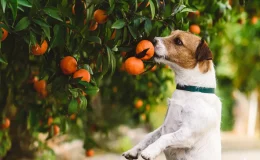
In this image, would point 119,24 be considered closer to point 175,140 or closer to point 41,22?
point 41,22

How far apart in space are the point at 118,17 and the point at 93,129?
3.19 m

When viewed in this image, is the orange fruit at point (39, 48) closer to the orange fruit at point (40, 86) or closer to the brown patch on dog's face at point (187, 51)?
the brown patch on dog's face at point (187, 51)

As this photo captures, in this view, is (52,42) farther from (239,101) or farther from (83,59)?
(239,101)

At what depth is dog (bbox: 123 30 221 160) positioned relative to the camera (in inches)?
106

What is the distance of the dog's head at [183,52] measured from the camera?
2877mm

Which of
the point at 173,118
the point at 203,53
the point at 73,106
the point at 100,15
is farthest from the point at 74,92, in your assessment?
the point at 203,53

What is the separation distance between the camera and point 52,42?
2926 millimetres

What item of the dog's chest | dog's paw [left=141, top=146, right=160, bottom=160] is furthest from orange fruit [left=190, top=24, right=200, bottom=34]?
dog's paw [left=141, top=146, right=160, bottom=160]

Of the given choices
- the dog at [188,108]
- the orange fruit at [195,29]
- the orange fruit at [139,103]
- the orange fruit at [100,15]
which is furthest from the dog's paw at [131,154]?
the orange fruit at [139,103]

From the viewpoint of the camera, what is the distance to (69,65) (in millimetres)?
3076

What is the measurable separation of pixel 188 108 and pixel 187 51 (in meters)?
0.35

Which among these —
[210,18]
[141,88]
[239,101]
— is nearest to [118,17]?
[210,18]

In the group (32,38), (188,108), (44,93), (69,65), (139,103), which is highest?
(32,38)

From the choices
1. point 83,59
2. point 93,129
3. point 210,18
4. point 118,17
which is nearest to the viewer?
point 118,17
